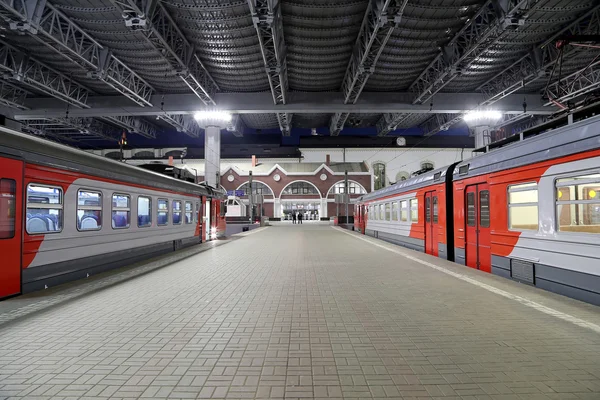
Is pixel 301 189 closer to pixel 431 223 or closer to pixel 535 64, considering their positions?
pixel 535 64

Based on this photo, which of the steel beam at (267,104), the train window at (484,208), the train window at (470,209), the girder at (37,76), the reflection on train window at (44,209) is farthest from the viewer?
the steel beam at (267,104)

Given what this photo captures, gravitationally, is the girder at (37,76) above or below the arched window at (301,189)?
above

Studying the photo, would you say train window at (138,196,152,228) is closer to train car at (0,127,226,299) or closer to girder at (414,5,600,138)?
train car at (0,127,226,299)

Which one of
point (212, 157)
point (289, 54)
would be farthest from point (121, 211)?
point (212, 157)

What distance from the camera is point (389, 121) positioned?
31359 millimetres

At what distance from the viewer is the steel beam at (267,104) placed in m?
23.8

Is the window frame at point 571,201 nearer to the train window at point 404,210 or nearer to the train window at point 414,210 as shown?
the train window at point 414,210

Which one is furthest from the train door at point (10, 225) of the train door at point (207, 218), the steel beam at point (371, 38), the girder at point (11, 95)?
the girder at point (11, 95)

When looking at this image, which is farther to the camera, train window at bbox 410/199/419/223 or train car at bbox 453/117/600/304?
train window at bbox 410/199/419/223

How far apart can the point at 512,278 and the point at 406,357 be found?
15.8ft

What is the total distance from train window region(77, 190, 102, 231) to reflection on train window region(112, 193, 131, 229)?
609 millimetres

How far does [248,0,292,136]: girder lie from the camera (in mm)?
12383

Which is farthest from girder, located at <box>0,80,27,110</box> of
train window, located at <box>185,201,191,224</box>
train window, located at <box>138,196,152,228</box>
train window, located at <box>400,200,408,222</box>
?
train window, located at <box>400,200,408,222</box>

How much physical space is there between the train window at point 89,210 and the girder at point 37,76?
15096 mm
